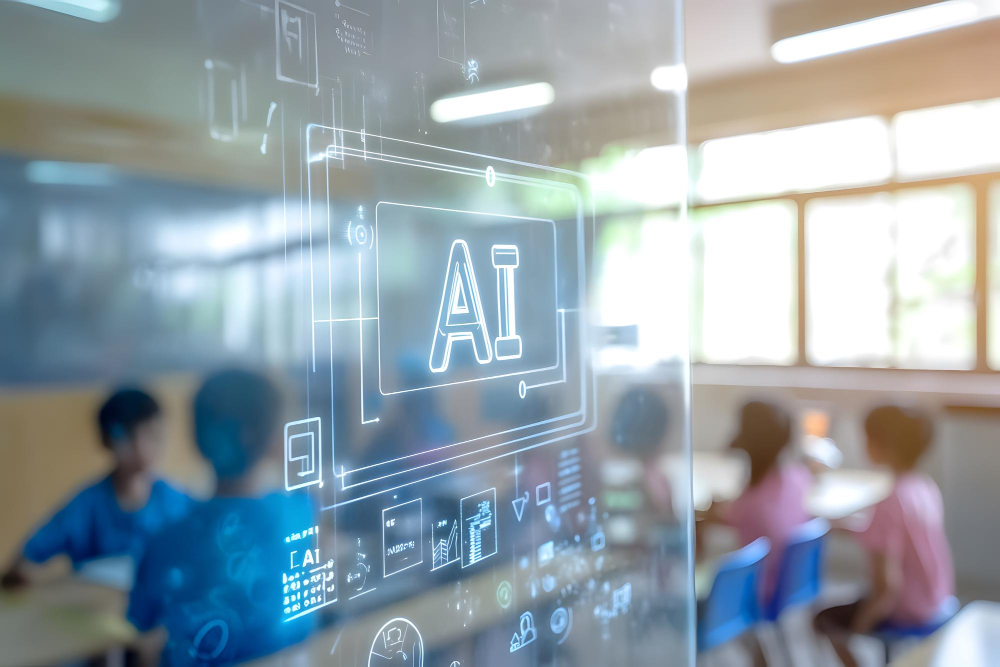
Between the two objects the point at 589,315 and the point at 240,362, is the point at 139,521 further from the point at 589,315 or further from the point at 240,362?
the point at 589,315

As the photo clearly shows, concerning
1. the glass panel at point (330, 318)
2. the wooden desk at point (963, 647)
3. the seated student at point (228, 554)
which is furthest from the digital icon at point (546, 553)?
the wooden desk at point (963, 647)

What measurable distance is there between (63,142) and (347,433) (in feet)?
0.69

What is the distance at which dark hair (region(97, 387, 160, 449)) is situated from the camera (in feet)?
1.04

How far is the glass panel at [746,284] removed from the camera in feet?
12.8

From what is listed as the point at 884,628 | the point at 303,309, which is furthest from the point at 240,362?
the point at 884,628

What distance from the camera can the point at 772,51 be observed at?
10.8 ft

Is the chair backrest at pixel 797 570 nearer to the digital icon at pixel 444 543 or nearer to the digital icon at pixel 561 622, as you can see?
the digital icon at pixel 561 622

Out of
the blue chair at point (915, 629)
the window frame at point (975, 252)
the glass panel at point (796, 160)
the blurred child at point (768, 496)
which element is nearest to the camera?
the blue chair at point (915, 629)

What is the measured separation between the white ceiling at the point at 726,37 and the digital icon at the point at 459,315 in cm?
225

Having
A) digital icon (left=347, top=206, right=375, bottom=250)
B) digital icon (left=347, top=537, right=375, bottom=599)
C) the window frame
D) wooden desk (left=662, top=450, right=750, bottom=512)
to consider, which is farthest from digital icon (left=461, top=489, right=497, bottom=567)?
the window frame

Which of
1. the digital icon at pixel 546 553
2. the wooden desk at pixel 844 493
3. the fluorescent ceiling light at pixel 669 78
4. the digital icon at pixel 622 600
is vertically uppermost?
the fluorescent ceiling light at pixel 669 78

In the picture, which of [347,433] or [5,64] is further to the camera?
[347,433]

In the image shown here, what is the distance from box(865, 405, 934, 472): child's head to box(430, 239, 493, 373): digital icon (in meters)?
2.32

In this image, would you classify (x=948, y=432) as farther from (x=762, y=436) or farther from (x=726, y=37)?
(x=726, y=37)
